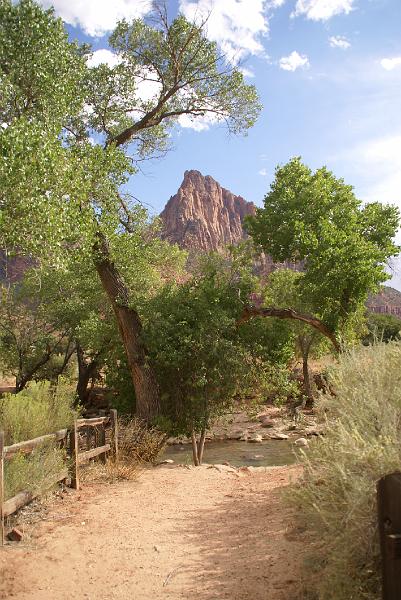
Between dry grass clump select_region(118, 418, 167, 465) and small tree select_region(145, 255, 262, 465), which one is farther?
small tree select_region(145, 255, 262, 465)

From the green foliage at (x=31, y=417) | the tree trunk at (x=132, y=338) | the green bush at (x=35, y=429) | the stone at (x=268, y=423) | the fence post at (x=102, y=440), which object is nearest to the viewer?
the green bush at (x=35, y=429)

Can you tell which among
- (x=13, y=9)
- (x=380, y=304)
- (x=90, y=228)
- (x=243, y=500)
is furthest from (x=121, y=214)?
(x=380, y=304)

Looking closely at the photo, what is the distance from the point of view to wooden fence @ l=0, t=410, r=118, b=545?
681 centimetres

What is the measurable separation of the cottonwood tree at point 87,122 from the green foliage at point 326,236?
302 centimetres

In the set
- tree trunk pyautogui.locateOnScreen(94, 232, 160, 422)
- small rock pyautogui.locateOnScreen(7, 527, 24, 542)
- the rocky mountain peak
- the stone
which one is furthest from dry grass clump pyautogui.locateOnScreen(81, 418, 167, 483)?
the rocky mountain peak

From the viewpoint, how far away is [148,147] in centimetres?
1809

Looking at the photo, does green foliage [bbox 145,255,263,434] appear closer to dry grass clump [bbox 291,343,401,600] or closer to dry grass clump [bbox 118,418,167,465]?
dry grass clump [bbox 118,418,167,465]

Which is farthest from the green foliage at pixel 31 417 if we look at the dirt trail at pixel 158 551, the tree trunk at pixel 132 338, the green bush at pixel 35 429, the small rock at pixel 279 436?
the small rock at pixel 279 436

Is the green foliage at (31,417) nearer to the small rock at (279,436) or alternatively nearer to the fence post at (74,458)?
the fence post at (74,458)

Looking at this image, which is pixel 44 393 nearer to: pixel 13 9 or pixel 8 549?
pixel 8 549

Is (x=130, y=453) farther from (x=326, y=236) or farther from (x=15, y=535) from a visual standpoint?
(x=326, y=236)

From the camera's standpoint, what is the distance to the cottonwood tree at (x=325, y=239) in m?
16.5

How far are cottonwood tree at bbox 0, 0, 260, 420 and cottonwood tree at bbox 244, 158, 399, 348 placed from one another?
3.05 m

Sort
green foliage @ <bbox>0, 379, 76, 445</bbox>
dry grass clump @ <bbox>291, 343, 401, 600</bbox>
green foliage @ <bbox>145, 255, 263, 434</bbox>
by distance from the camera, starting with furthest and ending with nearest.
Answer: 1. green foliage @ <bbox>145, 255, 263, 434</bbox>
2. green foliage @ <bbox>0, 379, 76, 445</bbox>
3. dry grass clump @ <bbox>291, 343, 401, 600</bbox>
